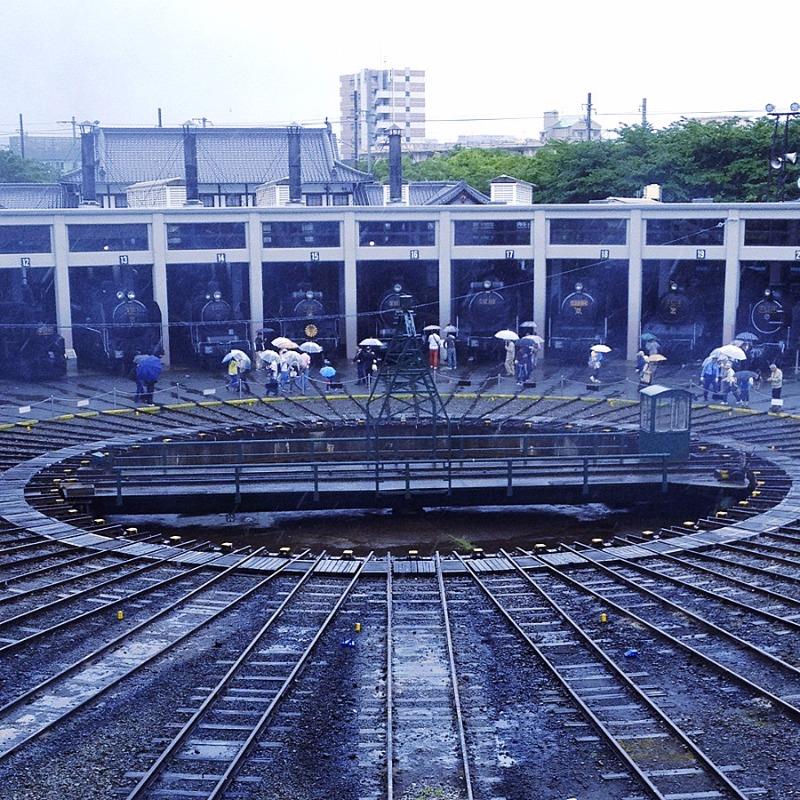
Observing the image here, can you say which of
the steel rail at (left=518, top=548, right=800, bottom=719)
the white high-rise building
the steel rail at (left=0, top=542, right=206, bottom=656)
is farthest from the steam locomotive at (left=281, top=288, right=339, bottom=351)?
the white high-rise building

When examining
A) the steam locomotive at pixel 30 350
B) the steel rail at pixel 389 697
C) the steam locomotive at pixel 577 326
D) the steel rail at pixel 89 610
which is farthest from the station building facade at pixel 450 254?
the steel rail at pixel 389 697

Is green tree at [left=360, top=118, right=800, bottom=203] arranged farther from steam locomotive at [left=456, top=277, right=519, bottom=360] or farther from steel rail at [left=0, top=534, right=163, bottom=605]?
steel rail at [left=0, top=534, right=163, bottom=605]

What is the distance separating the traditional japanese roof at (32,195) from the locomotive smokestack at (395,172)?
2039cm

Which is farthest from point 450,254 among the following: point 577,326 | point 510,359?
point 510,359

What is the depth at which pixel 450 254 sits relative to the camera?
40250 millimetres

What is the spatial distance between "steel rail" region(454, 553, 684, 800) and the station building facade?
23.9 metres

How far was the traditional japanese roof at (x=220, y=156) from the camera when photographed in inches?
2200

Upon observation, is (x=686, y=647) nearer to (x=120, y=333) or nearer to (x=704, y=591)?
(x=704, y=591)

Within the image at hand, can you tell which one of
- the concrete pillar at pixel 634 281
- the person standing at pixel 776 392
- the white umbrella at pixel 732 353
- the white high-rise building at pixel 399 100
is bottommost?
the person standing at pixel 776 392

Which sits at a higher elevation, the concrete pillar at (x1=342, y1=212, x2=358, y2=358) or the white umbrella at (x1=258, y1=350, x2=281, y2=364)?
the concrete pillar at (x1=342, y1=212, x2=358, y2=358)

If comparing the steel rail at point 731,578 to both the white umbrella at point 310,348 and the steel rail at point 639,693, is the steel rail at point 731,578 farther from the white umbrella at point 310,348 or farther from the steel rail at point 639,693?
the white umbrella at point 310,348

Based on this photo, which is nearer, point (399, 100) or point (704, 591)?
point (704, 591)

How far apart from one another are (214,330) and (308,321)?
10.9ft

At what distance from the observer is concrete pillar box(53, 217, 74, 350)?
38.3 meters
